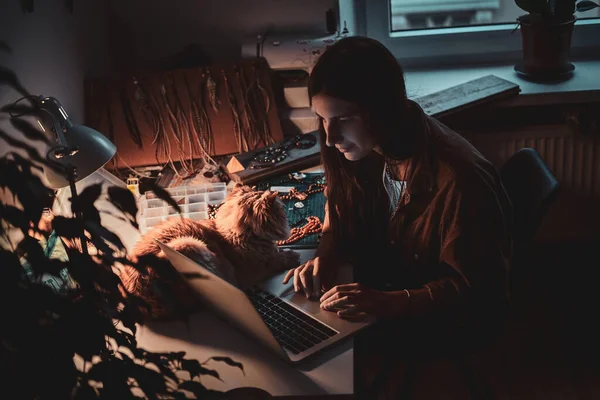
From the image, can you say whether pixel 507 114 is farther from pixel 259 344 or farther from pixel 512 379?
pixel 259 344

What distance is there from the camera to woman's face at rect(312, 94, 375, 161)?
64.0 inches

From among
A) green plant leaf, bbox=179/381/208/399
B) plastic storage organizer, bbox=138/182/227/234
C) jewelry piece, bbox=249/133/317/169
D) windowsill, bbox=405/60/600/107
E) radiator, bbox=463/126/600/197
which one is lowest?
radiator, bbox=463/126/600/197

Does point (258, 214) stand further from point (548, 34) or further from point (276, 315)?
point (548, 34)

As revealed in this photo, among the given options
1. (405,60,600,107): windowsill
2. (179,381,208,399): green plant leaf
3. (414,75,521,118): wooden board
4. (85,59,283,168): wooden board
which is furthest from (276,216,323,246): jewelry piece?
(179,381,208,399): green plant leaf

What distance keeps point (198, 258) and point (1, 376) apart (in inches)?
28.9

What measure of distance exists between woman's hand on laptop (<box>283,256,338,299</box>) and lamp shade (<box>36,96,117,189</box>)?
497mm

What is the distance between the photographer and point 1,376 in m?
0.87

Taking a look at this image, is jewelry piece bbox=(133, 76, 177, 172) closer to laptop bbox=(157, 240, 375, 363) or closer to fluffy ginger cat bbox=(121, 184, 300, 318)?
fluffy ginger cat bbox=(121, 184, 300, 318)

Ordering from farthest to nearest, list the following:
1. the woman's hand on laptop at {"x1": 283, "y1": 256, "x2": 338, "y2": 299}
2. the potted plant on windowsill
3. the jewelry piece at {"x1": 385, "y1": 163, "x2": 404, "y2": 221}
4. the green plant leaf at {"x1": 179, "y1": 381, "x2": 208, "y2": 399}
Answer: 1. the potted plant on windowsill
2. the jewelry piece at {"x1": 385, "y1": 163, "x2": 404, "y2": 221}
3. the woman's hand on laptop at {"x1": 283, "y1": 256, "x2": 338, "y2": 299}
4. the green plant leaf at {"x1": 179, "y1": 381, "x2": 208, "y2": 399}

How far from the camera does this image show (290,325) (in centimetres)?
157

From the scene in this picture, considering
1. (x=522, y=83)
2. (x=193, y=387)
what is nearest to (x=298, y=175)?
(x=522, y=83)

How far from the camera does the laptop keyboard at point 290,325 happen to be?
1.52m

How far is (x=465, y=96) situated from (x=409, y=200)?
A: 889mm

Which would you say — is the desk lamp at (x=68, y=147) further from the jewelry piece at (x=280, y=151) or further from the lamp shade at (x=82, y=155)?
the jewelry piece at (x=280, y=151)
